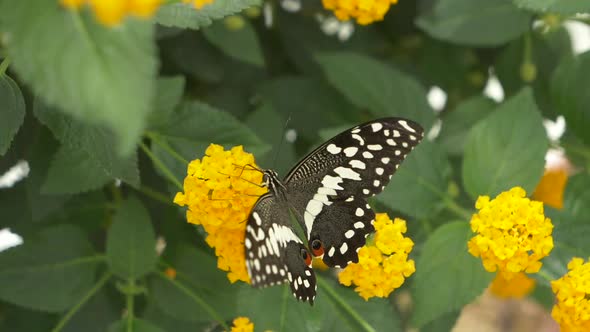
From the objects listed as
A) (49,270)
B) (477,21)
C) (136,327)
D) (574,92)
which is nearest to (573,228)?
(574,92)

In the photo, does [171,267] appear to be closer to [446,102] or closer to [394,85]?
[394,85]

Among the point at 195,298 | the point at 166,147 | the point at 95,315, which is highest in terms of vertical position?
the point at 166,147

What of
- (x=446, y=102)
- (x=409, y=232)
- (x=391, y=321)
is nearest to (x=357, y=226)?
(x=391, y=321)

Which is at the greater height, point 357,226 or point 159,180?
point 357,226

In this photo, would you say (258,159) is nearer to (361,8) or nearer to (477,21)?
(361,8)

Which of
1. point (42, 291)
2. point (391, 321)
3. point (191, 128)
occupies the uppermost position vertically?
point (191, 128)

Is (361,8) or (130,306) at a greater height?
(361,8)

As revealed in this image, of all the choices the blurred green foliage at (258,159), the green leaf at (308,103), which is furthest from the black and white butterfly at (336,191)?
the green leaf at (308,103)
